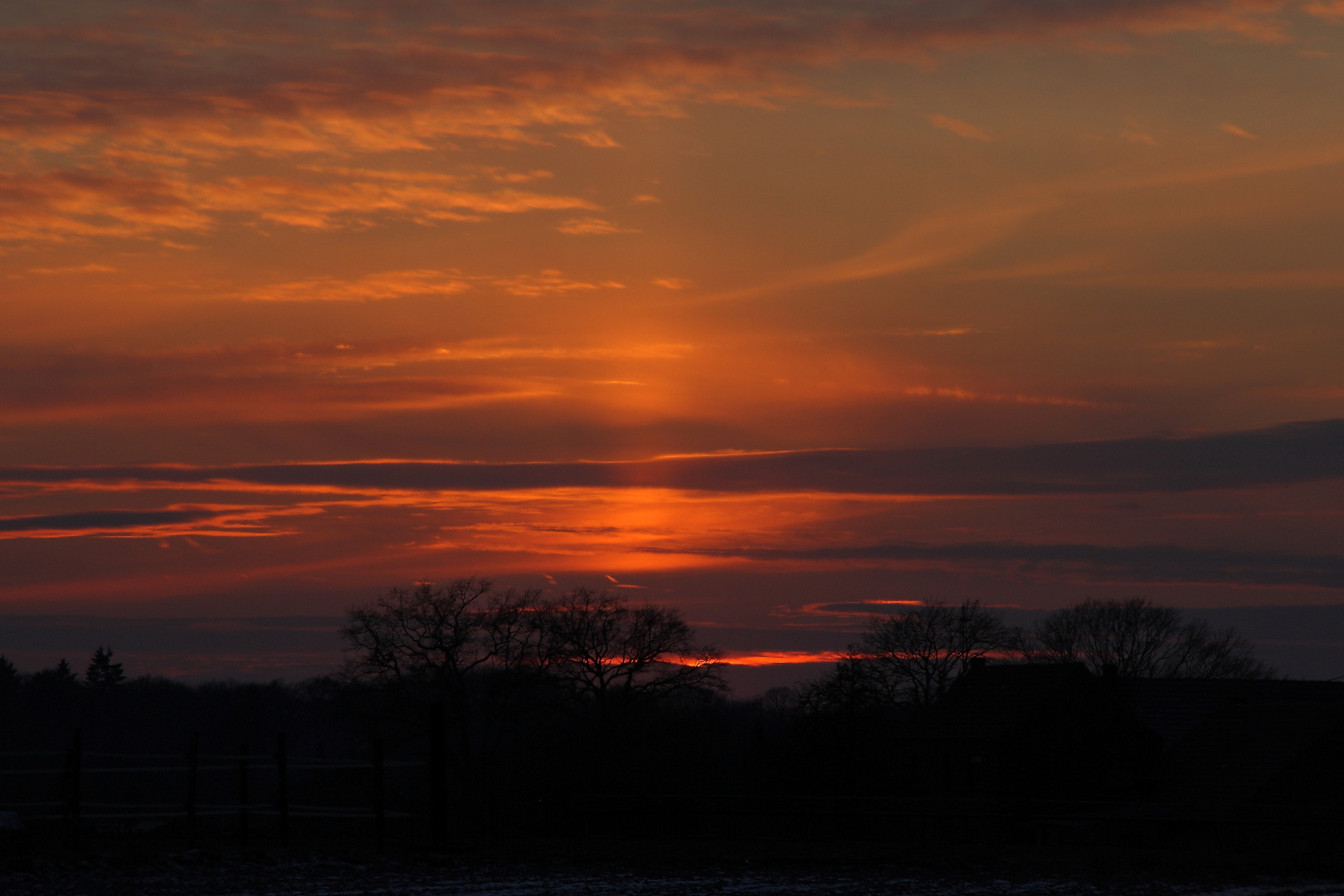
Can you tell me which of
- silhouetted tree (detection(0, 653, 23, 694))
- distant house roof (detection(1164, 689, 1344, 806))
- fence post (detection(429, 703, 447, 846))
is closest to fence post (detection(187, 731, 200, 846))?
fence post (detection(429, 703, 447, 846))

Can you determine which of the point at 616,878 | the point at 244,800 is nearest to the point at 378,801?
the point at 244,800

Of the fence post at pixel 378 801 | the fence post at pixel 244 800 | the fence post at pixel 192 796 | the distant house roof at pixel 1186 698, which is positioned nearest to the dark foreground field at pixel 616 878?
the fence post at pixel 192 796

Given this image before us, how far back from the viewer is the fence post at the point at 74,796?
20.4m

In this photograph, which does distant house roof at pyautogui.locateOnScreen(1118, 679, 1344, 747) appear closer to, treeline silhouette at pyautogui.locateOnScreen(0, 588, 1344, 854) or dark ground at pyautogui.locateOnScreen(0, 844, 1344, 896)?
treeline silhouette at pyautogui.locateOnScreen(0, 588, 1344, 854)

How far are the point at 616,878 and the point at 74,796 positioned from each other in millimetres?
8675

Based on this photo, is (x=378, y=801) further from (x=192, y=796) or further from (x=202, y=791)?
(x=202, y=791)

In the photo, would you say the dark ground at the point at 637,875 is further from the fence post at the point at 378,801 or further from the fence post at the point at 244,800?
the fence post at the point at 244,800

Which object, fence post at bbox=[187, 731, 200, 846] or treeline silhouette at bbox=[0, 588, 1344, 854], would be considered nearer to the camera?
fence post at bbox=[187, 731, 200, 846]

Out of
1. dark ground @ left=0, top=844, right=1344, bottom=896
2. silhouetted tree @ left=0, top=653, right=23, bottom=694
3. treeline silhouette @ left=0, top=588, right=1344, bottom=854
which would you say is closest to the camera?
dark ground @ left=0, top=844, right=1344, bottom=896

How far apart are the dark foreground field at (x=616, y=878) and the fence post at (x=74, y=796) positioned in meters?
1.07

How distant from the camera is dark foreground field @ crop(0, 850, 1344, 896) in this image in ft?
57.8

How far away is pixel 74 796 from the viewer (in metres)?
20.5

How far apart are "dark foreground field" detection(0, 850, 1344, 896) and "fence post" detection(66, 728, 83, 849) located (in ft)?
3.52

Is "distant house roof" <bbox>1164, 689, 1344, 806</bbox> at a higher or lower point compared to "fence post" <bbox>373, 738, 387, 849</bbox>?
lower
